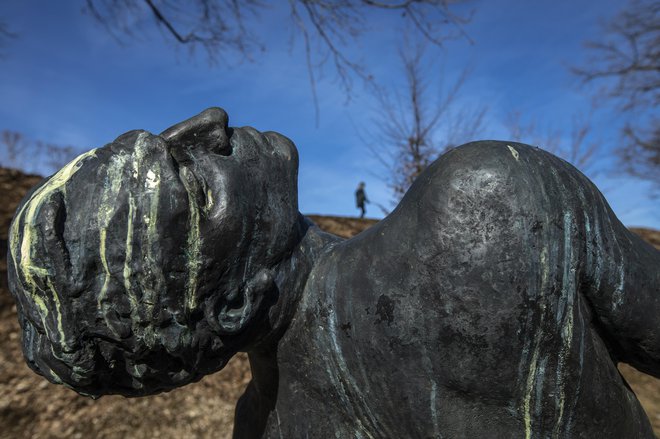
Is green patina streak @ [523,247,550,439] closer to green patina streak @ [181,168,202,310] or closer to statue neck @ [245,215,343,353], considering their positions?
statue neck @ [245,215,343,353]

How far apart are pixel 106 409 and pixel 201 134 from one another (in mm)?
4222

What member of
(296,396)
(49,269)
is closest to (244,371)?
(296,396)

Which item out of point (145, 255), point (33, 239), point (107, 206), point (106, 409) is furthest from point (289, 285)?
point (106, 409)

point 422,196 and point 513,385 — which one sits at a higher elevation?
point 422,196

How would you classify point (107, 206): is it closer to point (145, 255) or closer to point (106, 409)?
point (145, 255)

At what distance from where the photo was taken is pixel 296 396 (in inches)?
67.3

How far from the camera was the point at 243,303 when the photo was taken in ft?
5.06

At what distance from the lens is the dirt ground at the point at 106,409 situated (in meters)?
4.62

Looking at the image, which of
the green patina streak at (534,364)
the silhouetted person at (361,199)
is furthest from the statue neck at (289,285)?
the silhouetted person at (361,199)

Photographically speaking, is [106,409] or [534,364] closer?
[534,364]

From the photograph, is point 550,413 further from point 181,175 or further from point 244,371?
point 244,371

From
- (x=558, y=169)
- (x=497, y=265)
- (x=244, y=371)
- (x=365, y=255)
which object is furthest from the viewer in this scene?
(x=244, y=371)

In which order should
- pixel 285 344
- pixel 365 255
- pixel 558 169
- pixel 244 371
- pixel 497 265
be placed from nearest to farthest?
pixel 497 265, pixel 558 169, pixel 365 255, pixel 285 344, pixel 244 371

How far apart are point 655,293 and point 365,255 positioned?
786mm
